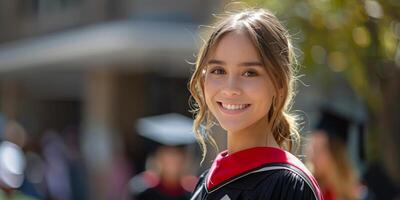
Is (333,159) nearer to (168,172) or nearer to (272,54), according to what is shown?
(168,172)

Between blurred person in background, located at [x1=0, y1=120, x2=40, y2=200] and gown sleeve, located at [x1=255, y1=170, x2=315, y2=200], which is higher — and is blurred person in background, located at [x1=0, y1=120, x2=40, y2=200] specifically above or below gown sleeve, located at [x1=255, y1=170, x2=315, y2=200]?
below

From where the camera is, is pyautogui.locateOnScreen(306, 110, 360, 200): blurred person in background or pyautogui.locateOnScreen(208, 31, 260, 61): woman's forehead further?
pyautogui.locateOnScreen(306, 110, 360, 200): blurred person in background

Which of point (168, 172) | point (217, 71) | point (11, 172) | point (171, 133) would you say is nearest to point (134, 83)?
point (171, 133)

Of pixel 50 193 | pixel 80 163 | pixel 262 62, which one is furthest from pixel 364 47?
pixel 80 163

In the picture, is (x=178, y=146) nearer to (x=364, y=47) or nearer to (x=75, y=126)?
(x=364, y=47)

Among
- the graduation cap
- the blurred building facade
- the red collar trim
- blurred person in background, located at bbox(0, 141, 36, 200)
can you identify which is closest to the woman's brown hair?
the red collar trim

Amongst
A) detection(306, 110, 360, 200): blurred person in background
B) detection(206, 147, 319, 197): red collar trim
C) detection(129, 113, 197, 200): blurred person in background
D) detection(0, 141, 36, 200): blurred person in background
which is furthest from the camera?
detection(0, 141, 36, 200): blurred person in background

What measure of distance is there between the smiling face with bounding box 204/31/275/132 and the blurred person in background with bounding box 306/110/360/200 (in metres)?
2.67

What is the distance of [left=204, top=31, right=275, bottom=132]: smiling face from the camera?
2.54m

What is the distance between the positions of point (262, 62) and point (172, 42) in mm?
14054

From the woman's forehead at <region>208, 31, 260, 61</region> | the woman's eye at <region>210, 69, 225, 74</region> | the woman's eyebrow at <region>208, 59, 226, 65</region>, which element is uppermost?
the woman's forehead at <region>208, 31, 260, 61</region>

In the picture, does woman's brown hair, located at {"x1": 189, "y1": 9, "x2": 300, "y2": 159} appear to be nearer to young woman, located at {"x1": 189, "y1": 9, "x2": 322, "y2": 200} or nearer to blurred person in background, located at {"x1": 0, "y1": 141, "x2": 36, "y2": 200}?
young woman, located at {"x1": 189, "y1": 9, "x2": 322, "y2": 200}

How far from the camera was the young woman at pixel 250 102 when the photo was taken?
2.49 meters

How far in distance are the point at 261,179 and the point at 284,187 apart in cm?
7
